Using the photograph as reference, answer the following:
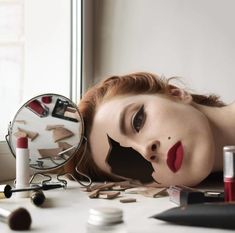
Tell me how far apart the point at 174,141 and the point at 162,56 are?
609 mm

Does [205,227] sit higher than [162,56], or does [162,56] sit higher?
[162,56]

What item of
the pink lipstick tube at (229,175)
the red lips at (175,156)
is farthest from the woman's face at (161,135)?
the pink lipstick tube at (229,175)

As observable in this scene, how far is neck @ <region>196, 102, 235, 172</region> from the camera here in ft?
3.31

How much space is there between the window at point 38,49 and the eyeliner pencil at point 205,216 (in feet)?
2.72

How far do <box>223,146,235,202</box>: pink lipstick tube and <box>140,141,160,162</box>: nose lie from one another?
0.17 meters

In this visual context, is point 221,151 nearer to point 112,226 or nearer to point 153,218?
point 153,218

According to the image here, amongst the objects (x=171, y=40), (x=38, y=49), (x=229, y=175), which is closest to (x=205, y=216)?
(x=229, y=175)

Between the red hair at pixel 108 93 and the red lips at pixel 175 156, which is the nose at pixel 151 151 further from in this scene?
the red hair at pixel 108 93

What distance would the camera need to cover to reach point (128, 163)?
99cm

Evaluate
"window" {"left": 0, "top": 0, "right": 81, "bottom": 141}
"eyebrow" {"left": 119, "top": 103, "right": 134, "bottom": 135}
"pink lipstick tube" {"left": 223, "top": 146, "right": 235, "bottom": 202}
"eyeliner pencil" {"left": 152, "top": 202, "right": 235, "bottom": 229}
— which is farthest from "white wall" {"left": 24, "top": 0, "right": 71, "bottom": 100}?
"eyeliner pencil" {"left": 152, "top": 202, "right": 235, "bottom": 229}

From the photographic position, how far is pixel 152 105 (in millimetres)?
999

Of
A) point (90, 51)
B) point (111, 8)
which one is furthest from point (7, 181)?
point (111, 8)

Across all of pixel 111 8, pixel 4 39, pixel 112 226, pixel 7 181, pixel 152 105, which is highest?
Answer: pixel 111 8

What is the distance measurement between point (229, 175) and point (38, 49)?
897 millimetres
